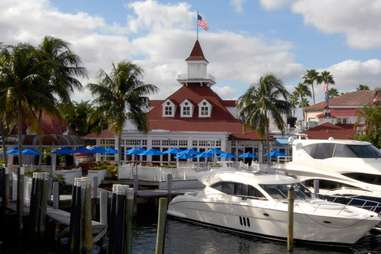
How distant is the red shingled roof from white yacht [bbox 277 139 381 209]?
2797 cm

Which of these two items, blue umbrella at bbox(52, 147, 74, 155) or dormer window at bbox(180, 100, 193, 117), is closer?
blue umbrella at bbox(52, 147, 74, 155)

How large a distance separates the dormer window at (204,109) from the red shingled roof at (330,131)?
10496mm

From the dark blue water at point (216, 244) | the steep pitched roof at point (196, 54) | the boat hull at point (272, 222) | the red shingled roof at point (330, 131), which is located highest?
the steep pitched roof at point (196, 54)

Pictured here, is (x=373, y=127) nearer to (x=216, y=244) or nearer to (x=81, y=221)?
(x=216, y=244)

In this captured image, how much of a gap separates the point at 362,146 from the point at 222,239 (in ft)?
30.4

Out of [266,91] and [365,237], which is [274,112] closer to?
[266,91]

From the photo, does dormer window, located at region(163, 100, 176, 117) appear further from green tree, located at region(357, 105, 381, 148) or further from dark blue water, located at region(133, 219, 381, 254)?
dark blue water, located at region(133, 219, 381, 254)

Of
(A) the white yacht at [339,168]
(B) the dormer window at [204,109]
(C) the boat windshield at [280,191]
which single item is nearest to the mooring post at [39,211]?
(C) the boat windshield at [280,191]

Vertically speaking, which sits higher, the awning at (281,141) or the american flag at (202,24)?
the american flag at (202,24)

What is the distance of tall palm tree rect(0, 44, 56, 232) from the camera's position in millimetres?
31188

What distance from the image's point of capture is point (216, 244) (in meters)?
20.9

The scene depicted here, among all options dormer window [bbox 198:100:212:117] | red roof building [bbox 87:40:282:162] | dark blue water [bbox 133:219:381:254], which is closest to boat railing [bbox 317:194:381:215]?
dark blue water [bbox 133:219:381:254]

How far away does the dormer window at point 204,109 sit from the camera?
55.8 m

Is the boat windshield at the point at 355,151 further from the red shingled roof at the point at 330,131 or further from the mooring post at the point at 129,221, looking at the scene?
the red shingled roof at the point at 330,131
